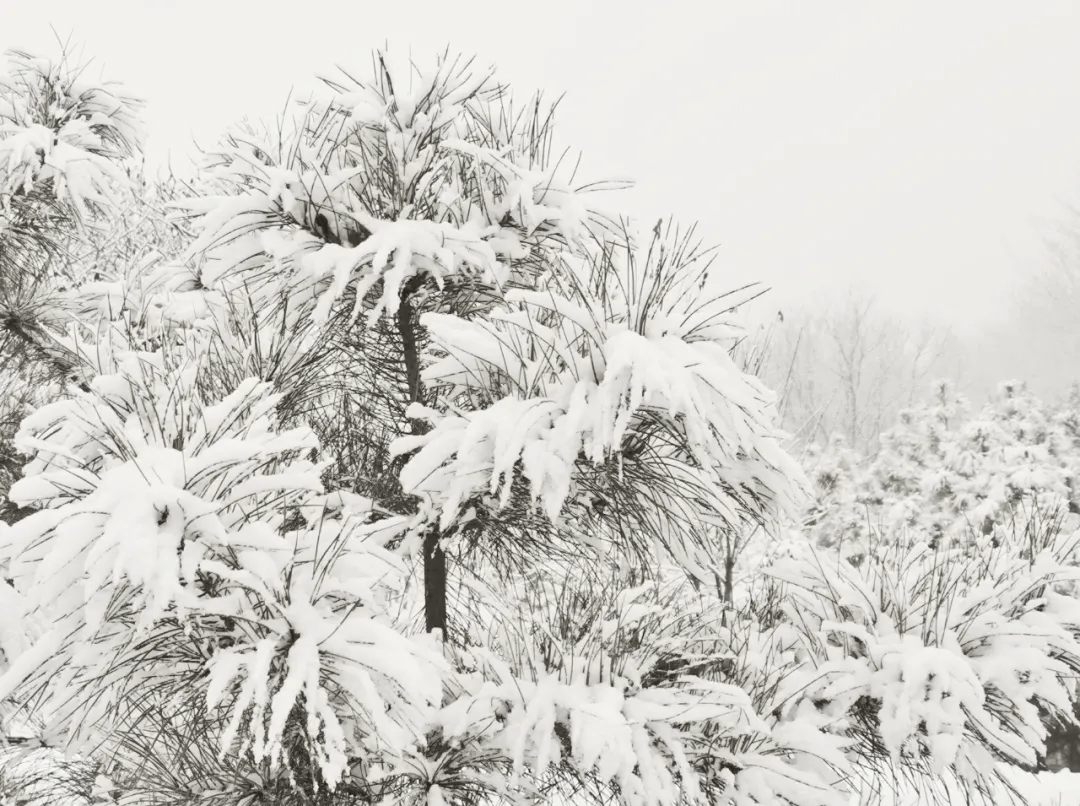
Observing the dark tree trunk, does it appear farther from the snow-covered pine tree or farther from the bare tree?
the bare tree

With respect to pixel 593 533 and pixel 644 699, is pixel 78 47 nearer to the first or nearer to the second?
pixel 593 533

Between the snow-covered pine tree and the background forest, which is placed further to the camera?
the snow-covered pine tree

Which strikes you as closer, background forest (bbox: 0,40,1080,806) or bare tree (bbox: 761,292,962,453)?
background forest (bbox: 0,40,1080,806)

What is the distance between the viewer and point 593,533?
5.82ft

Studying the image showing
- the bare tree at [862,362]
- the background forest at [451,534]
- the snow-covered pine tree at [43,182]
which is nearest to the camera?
the background forest at [451,534]

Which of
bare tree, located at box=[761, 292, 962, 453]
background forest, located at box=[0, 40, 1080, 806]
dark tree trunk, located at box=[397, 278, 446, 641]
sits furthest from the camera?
bare tree, located at box=[761, 292, 962, 453]

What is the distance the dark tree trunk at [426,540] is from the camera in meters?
1.85

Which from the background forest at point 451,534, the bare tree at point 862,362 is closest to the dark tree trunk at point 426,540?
the background forest at point 451,534

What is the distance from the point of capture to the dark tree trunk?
1.85 metres

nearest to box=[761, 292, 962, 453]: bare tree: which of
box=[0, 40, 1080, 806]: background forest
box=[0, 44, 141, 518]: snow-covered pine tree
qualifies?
box=[0, 44, 141, 518]: snow-covered pine tree

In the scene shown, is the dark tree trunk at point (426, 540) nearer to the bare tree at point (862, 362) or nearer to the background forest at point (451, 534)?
the background forest at point (451, 534)

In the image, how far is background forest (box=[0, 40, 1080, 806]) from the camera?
1.07m

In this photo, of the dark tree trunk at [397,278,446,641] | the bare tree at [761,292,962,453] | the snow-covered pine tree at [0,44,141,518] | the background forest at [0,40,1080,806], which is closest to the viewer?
the background forest at [0,40,1080,806]

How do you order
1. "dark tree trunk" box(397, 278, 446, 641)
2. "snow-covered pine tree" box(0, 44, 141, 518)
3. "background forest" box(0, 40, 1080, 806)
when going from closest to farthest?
"background forest" box(0, 40, 1080, 806) < "dark tree trunk" box(397, 278, 446, 641) < "snow-covered pine tree" box(0, 44, 141, 518)
